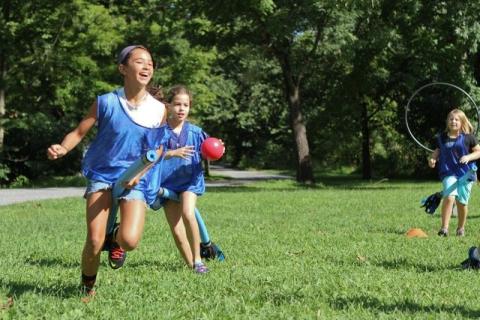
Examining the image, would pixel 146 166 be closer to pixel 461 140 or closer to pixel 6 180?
pixel 461 140

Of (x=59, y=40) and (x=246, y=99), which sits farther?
(x=246, y=99)

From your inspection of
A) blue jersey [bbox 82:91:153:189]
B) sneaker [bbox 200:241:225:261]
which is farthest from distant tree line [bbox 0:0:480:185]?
blue jersey [bbox 82:91:153:189]

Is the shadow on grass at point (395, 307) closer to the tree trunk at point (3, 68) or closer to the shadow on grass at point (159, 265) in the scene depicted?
the shadow on grass at point (159, 265)

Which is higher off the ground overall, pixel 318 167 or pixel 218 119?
pixel 218 119

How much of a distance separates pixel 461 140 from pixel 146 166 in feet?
21.3

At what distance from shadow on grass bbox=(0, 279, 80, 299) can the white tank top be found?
1508 mm

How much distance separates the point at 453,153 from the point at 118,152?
21.2 ft

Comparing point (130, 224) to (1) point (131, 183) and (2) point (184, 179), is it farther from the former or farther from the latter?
(2) point (184, 179)

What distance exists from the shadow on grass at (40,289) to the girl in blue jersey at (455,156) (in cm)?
616

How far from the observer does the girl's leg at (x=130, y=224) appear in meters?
5.13

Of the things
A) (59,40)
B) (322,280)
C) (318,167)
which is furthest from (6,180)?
(318,167)

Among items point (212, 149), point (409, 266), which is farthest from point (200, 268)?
point (409, 266)

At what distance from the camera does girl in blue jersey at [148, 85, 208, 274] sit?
268 inches

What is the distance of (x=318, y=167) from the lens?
5328 cm
